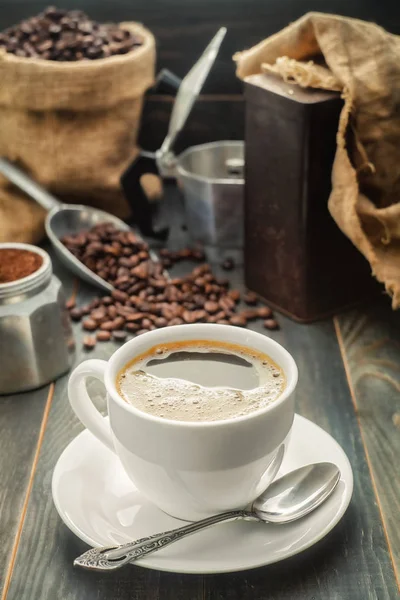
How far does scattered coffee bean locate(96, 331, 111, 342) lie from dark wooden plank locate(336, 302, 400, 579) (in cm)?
38

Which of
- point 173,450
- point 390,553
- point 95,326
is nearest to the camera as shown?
point 173,450

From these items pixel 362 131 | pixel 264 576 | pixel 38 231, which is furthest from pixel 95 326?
pixel 264 576

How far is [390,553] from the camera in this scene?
84 centimetres

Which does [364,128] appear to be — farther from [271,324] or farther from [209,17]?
[209,17]

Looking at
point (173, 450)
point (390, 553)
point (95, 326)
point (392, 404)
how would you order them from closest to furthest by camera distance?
point (173, 450) → point (390, 553) → point (392, 404) → point (95, 326)

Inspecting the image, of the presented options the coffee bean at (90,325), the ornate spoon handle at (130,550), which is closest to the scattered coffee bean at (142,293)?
the coffee bean at (90,325)

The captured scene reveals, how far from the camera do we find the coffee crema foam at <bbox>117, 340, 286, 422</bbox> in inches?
31.0

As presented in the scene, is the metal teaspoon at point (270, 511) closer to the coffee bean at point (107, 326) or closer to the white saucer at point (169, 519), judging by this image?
the white saucer at point (169, 519)

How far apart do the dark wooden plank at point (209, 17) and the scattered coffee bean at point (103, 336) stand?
0.87 m

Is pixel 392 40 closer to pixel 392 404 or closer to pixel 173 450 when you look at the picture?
pixel 392 404

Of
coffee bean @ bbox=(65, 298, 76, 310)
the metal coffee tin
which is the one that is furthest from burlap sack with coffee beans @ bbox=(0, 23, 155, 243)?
the metal coffee tin

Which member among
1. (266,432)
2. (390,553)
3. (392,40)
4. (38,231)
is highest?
(392,40)

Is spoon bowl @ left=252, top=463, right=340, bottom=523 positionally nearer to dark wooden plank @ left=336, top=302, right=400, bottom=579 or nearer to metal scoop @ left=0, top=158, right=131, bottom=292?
dark wooden plank @ left=336, top=302, right=400, bottom=579

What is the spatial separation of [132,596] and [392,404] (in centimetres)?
50
